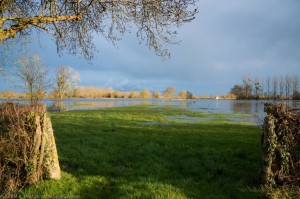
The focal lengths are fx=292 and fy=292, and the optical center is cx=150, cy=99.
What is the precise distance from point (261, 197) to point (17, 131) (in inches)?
283

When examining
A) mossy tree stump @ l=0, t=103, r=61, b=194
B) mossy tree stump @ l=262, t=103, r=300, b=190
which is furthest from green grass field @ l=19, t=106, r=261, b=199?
mossy tree stump @ l=262, t=103, r=300, b=190

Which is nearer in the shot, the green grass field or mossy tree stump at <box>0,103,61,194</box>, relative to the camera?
the green grass field

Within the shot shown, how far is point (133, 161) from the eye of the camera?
11.9m

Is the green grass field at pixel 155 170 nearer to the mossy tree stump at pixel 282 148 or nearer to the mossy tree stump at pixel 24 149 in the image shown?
the mossy tree stump at pixel 24 149

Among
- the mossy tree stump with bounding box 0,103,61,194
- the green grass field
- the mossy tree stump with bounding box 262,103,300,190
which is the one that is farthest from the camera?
the mossy tree stump with bounding box 0,103,61,194

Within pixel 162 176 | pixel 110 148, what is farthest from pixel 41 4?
pixel 162 176

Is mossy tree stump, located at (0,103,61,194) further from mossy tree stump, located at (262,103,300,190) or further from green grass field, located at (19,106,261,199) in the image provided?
mossy tree stump, located at (262,103,300,190)

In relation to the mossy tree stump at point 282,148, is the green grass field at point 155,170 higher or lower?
lower

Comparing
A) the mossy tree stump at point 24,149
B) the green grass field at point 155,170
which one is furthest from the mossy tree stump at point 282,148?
the mossy tree stump at point 24,149

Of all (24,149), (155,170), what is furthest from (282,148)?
(24,149)

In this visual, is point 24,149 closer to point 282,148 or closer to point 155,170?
point 155,170

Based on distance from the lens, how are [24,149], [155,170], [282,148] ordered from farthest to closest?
1. [155,170]
2. [24,149]
3. [282,148]

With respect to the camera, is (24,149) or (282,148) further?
(24,149)

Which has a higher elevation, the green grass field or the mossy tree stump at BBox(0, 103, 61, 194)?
the mossy tree stump at BBox(0, 103, 61, 194)
